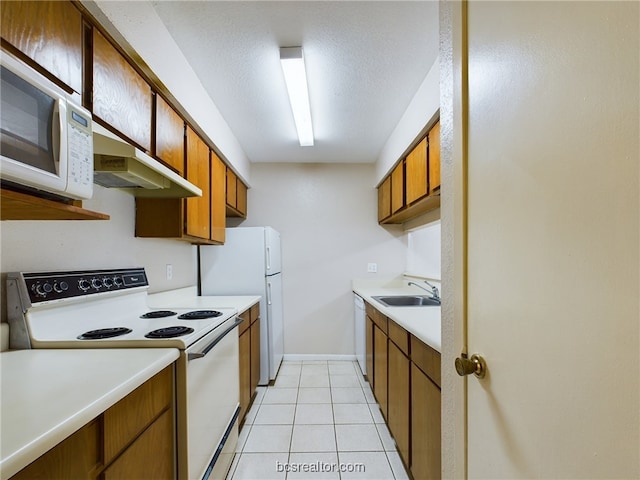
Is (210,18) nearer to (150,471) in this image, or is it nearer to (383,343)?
(150,471)

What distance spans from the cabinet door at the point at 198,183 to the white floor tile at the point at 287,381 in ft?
5.31

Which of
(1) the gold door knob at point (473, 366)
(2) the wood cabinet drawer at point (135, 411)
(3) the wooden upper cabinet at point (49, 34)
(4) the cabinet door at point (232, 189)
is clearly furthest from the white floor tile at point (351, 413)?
(3) the wooden upper cabinet at point (49, 34)

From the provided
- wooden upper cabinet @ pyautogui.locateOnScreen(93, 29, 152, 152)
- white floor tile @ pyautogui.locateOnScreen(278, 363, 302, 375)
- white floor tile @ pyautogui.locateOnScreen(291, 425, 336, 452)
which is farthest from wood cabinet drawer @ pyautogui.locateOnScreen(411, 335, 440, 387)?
white floor tile @ pyautogui.locateOnScreen(278, 363, 302, 375)

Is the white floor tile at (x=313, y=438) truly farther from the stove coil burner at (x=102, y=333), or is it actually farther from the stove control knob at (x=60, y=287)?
the stove control knob at (x=60, y=287)

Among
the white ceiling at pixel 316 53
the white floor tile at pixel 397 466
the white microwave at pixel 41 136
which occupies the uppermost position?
the white ceiling at pixel 316 53

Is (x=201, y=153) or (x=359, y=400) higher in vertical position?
(x=201, y=153)

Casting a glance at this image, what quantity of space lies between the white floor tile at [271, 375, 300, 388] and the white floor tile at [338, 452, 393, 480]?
112 centimetres

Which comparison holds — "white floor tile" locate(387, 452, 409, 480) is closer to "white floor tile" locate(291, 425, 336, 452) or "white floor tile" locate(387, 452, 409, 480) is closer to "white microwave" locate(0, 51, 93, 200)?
"white floor tile" locate(291, 425, 336, 452)

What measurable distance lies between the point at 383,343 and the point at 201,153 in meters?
1.93

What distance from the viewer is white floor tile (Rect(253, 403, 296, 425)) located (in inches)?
90.7

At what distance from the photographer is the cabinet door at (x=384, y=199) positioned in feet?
10.6

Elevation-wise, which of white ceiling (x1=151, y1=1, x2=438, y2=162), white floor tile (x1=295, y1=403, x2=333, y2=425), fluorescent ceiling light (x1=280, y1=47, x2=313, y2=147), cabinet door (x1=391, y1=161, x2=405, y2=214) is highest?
white ceiling (x1=151, y1=1, x2=438, y2=162)

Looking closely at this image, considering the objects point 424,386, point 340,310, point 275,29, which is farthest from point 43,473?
point 340,310

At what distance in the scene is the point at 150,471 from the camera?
1.01 meters
